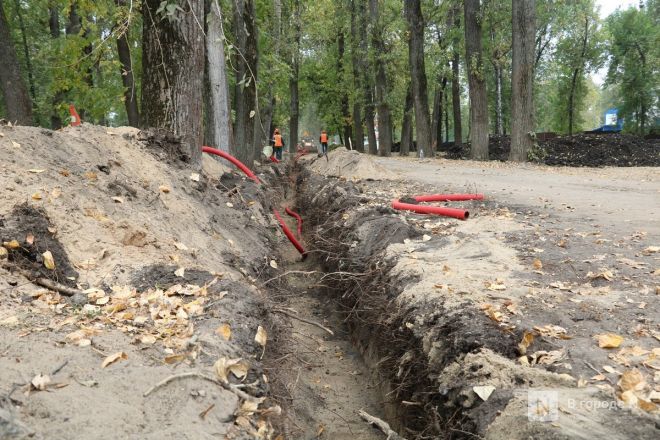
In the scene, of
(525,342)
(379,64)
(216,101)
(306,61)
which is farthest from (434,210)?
(306,61)

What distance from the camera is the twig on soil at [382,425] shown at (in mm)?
3930

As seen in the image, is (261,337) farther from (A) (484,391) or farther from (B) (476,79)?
(B) (476,79)

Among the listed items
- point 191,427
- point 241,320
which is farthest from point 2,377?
point 241,320

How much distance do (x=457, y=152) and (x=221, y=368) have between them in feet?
71.0

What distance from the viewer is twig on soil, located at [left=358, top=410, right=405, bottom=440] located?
12.9 feet

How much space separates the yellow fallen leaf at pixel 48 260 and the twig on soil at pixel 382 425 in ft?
9.45

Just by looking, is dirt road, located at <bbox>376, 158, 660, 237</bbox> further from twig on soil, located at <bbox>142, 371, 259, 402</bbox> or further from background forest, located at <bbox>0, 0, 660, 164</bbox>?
twig on soil, located at <bbox>142, 371, 259, 402</bbox>

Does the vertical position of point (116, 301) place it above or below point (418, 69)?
below

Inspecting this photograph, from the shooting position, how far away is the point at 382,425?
13.9 feet

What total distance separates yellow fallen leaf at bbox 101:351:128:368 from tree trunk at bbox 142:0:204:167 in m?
4.87

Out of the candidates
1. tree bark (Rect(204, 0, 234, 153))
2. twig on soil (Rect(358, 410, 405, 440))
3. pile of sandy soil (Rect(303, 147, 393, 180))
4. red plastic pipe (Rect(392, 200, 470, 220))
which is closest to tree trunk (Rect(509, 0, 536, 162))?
pile of sandy soil (Rect(303, 147, 393, 180))

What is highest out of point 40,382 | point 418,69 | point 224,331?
point 418,69

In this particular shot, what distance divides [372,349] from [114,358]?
3.26 m

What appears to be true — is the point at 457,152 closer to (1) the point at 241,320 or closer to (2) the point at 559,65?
(2) the point at 559,65
